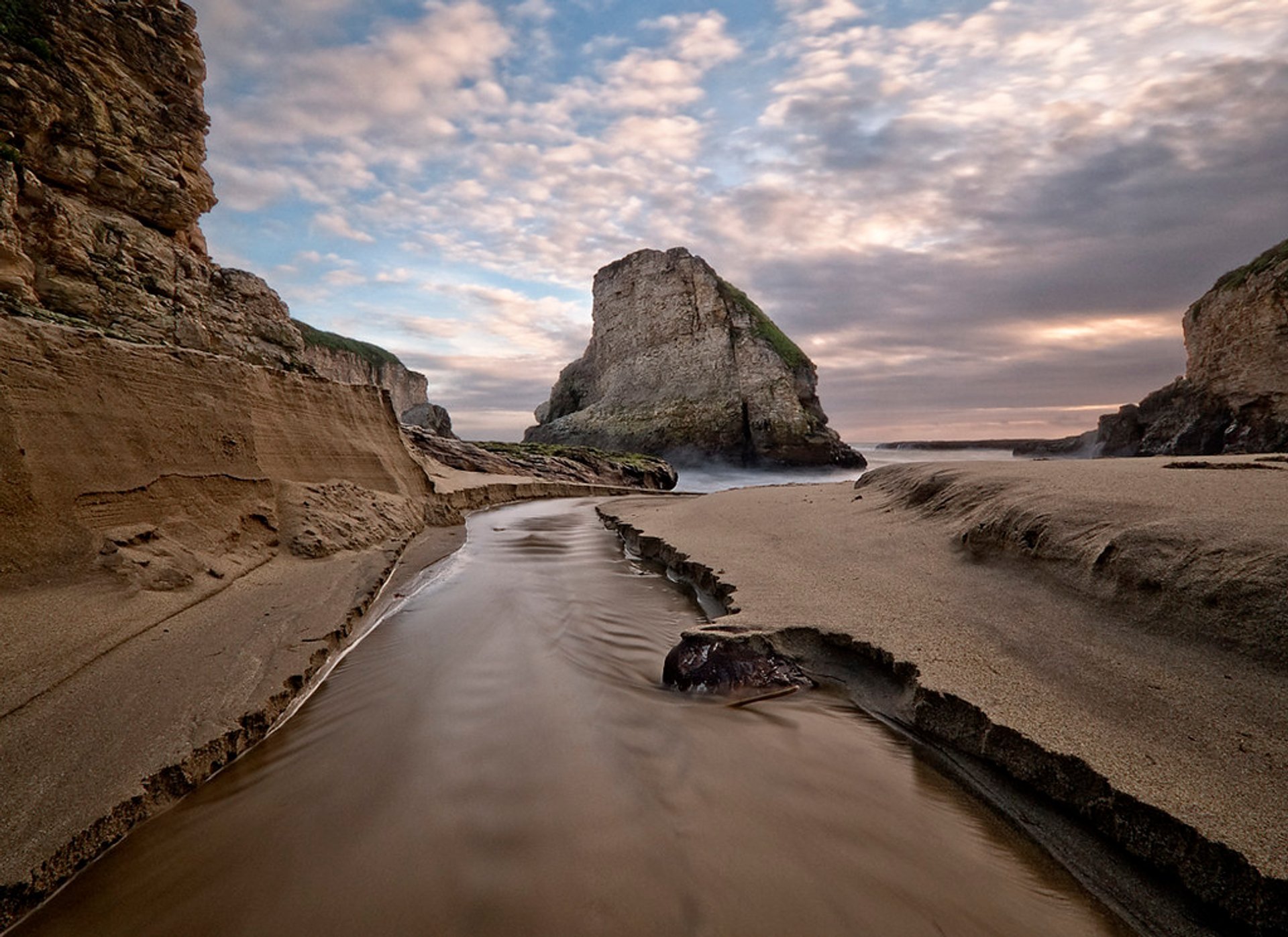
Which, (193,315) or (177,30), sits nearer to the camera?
(193,315)

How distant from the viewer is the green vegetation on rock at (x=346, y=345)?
3135 centimetres

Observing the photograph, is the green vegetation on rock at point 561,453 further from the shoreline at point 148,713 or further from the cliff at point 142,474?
the shoreline at point 148,713

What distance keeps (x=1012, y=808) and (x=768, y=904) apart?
34.2 inches

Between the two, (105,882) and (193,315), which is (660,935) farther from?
(193,315)

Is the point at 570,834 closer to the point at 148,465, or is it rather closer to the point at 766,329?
the point at 148,465

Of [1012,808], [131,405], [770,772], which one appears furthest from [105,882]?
[131,405]

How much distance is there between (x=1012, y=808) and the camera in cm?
154

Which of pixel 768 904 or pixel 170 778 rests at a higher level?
pixel 170 778

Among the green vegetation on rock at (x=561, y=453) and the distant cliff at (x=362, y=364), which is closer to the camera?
the green vegetation on rock at (x=561, y=453)

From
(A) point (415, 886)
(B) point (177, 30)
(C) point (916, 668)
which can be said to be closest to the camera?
(A) point (415, 886)

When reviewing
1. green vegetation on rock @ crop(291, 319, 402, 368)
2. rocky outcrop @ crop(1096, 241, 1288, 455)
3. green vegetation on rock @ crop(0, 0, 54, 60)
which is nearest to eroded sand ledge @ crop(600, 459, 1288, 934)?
green vegetation on rock @ crop(0, 0, 54, 60)

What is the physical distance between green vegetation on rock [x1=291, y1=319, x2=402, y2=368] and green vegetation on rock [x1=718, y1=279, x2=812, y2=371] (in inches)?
970

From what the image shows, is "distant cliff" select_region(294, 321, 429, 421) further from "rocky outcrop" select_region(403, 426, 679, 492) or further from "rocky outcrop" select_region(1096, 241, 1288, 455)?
"rocky outcrop" select_region(1096, 241, 1288, 455)

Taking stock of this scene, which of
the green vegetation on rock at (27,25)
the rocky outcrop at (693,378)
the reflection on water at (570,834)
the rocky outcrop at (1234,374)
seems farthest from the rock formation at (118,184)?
the rocky outcrop at (1234,374)
